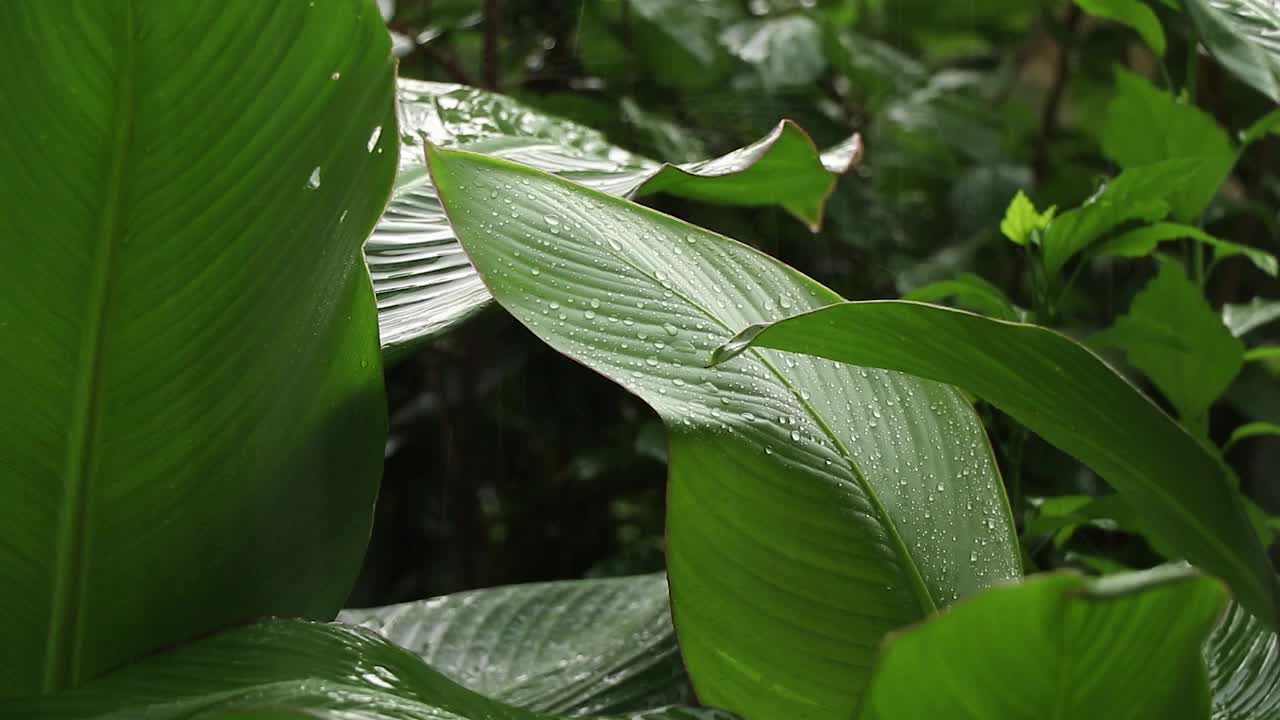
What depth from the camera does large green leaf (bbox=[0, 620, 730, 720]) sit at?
39 cm

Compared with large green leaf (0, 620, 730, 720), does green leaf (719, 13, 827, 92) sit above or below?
above

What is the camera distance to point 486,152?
0.72m

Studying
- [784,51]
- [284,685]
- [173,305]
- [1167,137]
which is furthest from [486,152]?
[784,51]

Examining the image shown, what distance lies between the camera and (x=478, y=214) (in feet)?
1.67

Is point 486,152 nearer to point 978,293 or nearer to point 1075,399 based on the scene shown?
point 978,293

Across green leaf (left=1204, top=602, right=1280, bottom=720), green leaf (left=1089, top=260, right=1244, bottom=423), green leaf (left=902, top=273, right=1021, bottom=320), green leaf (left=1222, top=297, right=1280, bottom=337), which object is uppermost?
green leaf (left=902, top=273, right=1021, bottom=320)

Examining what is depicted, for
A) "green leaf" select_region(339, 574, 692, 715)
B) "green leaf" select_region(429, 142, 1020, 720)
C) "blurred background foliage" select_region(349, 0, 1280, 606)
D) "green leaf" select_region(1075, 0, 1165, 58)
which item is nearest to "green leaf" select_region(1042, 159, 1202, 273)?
"green leaf" select_region(1075, 0, 1165, 58)

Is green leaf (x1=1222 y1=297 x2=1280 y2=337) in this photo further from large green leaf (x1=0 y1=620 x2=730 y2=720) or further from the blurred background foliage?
large green leaf (x1=0 y1=620 x2=730 y2=720)

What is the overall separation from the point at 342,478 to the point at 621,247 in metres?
0.18

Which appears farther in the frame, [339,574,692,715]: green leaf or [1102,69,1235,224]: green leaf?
[1102,69,1235,224]: green leaf

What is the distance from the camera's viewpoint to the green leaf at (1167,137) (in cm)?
80

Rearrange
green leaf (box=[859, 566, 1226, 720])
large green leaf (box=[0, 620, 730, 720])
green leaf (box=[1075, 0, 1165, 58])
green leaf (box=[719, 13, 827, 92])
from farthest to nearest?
green leaf (box=[719, 13, 827, 92]) → green leaf (box=[1075, 0, 1165, 58]) → large green leaf (box=[0, 620, 730, 720]) → green leaf (box=[859, 566, 1226, 720])

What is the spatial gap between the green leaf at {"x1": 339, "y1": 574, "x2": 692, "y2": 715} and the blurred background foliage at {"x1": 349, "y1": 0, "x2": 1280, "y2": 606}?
0.32 m

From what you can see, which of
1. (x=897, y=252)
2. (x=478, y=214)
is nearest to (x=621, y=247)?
(x=478, y=214)
